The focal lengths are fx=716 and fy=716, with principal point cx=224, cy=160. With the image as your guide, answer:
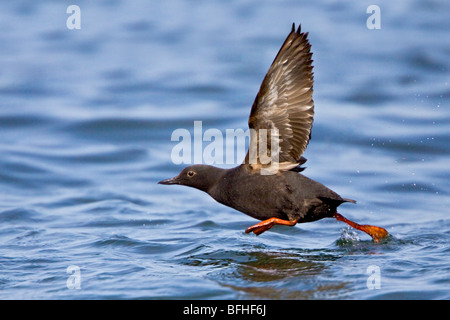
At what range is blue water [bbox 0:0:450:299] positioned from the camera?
6.53 metres

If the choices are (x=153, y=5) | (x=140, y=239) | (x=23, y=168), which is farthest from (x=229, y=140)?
(x=153, y=5)

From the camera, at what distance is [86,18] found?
696 inches

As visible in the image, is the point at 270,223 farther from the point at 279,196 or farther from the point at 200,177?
the point at 200,177

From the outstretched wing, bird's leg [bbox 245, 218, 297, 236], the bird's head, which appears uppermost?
the outstretched wing

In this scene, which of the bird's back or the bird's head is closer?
the bird's back

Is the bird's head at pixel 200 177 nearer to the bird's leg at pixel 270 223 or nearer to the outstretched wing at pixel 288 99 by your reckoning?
the outstretched wing at pixel 288 99

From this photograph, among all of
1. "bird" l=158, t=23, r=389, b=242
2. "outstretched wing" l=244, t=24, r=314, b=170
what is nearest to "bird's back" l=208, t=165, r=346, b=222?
"bird" l=158, t=23, r=389, b=242

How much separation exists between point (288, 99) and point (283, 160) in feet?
2.17

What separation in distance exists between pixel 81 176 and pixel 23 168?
106 cm

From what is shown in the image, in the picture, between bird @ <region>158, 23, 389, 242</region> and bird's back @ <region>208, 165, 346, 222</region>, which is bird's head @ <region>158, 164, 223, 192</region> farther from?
bird's back @ <region>208, 165, 346, 222</region>

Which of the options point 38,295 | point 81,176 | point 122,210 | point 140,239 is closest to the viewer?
point 38,295

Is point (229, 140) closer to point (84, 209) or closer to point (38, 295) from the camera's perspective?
point (84, 209)

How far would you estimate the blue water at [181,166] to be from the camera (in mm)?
6531

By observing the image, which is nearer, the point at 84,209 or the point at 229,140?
the point at 84,209
